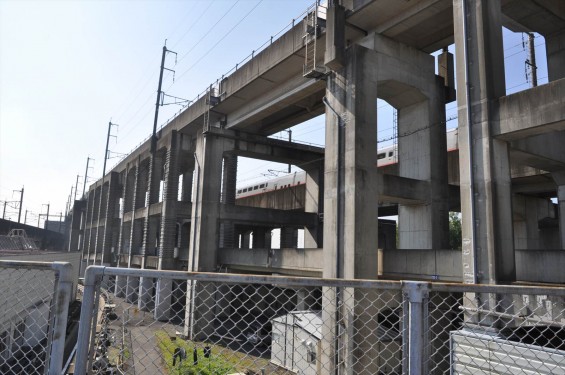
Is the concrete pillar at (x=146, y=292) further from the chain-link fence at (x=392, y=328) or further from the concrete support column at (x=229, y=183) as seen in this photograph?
the chain-link fence at (x=392, y=328)

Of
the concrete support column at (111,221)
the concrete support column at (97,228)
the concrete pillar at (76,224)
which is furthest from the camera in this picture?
the concrete pillar at (76,224)

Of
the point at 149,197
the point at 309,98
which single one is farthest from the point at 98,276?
the point at 149,197

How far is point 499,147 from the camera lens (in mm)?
12141

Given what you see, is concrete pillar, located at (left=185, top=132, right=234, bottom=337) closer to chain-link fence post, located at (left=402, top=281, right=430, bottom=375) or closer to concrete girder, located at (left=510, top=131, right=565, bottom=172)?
concrete girder, located at (left=510, top=131, right=565, bottom=172)

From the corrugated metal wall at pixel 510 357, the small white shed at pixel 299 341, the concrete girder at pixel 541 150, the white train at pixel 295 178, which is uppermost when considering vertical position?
the white train at pixel 295 178

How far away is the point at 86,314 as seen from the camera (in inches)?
106

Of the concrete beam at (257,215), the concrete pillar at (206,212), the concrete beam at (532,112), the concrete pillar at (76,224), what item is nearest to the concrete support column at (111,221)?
the concrete pillar at (206,212)

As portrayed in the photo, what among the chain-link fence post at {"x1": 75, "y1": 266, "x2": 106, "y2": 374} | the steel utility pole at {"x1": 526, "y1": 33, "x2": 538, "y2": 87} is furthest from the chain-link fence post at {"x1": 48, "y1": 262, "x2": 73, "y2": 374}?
the steel utility pole at {"x1": 526, "y1": 33, "x2": 538, "y2": 87}

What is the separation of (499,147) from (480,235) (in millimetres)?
2710

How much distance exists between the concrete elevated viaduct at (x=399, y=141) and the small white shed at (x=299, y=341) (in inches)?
91.2

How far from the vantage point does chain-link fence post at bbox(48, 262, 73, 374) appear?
2.68 meters

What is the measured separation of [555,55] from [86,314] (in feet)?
64.8

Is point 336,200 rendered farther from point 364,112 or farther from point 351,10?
point 351,10

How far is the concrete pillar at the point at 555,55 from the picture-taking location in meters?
16.5
